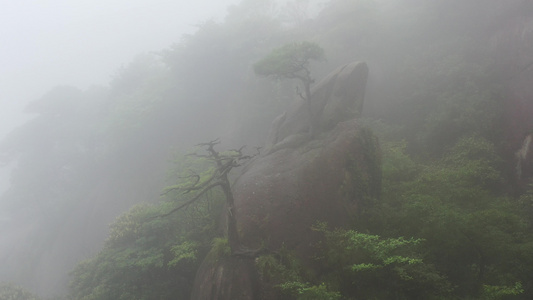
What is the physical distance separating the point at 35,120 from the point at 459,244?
40.5m

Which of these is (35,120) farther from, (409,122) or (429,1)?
(429,1)

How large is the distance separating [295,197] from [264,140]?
40.4 ft

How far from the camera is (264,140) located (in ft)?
67.4

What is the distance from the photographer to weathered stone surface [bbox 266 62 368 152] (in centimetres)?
1267

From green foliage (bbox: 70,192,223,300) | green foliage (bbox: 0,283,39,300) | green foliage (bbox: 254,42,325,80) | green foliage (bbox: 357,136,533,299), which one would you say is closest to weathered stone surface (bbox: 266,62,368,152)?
green foliage (bbox: 254,42,325,80)

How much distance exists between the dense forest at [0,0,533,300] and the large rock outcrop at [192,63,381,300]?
346mm

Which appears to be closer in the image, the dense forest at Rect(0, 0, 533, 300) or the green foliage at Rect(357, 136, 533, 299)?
the green foliage at Rect(357, 136, 533, 299)

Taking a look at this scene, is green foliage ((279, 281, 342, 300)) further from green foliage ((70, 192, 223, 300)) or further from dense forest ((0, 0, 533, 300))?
green foliage ((70, 192, 223, 300))

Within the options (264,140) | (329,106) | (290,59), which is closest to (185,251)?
(329,106)

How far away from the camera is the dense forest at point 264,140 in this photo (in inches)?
245

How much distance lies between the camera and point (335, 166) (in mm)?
9164

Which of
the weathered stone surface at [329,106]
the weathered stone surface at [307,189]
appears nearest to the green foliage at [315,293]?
the weathered stone surface at [307,189]

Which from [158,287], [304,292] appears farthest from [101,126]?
[304,292]

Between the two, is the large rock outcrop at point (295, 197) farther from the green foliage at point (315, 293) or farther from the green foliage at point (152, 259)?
the green foliage at point (152, 259)
